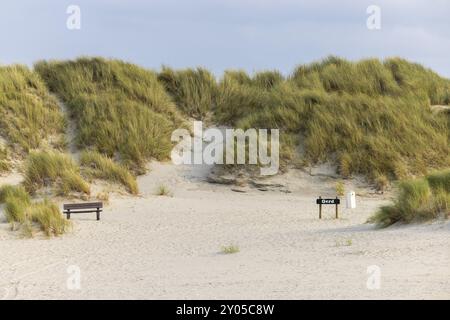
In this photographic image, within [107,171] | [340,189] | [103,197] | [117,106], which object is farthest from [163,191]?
[117,106]

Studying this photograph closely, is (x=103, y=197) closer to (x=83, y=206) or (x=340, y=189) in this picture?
(x=83, y=206)

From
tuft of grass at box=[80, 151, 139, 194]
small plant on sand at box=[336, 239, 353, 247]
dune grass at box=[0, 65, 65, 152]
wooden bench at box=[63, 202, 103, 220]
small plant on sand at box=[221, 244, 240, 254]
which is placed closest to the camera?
small plant on sand at box=[336, 239, 353, 247]

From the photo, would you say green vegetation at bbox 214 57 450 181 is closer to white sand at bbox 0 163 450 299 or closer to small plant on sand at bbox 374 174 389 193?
small plant on sand at bbox 374 174 389 193

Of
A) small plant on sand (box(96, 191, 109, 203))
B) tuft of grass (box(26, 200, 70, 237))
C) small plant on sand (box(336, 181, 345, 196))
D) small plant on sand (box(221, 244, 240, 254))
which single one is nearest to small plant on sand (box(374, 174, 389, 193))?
small plant on sand (box(336, 181, 345, 196))

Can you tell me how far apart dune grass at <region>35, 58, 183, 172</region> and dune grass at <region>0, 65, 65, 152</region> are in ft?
1.92

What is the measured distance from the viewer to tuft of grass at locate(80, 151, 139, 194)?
2020 centimetres

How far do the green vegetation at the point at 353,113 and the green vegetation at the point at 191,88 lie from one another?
1.26 feet

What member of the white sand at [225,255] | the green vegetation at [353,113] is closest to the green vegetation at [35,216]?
the white sand at [225,255]

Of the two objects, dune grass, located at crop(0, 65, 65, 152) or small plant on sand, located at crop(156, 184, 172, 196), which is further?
dune grass, located at crop(0, 65, 65, 152)

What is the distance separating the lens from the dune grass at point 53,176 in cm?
1877

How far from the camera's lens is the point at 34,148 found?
22484 millimetres

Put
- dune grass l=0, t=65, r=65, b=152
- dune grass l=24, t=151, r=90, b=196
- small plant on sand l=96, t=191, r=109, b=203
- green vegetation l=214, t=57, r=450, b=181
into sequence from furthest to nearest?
dune grass l=0, t=65, r=65, b=152 < green vegetation l=214, t=57, r=450, b=181 < dune grass l=24, t=151, r=90, b=196 < small plant on sand l=96, t=191, r=109, b=203

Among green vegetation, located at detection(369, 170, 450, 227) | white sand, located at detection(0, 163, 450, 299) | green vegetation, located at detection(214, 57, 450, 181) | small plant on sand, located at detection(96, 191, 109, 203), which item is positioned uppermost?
green vegetation, located at detection(214, 57, 450, 181)
